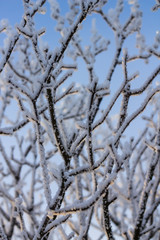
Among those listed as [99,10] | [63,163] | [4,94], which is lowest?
[63,163]

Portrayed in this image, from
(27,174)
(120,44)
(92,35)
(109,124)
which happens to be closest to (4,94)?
(27,174)

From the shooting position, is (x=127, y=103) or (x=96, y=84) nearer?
(x=96, y=84)

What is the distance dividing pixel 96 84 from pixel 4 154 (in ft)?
12.2

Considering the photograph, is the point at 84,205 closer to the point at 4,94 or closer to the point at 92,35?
the point at 92,35

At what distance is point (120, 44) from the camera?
149 inches

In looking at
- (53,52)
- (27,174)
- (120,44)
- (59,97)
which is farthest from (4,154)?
(53,52)

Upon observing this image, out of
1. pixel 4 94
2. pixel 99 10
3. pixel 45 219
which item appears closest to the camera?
pixel 45 219

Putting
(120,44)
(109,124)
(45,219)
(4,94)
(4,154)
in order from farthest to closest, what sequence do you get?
1. (4,94)
2. (4,154)
3. (109,124)
4. (120,44)
5. (45,219)

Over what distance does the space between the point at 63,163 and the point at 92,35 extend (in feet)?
14.5

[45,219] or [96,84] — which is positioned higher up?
[96,84]

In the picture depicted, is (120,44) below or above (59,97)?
above

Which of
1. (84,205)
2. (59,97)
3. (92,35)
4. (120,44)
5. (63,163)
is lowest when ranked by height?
(84,205)

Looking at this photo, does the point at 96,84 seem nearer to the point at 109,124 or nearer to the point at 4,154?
the point at 109,124

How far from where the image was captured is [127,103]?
1.85m
